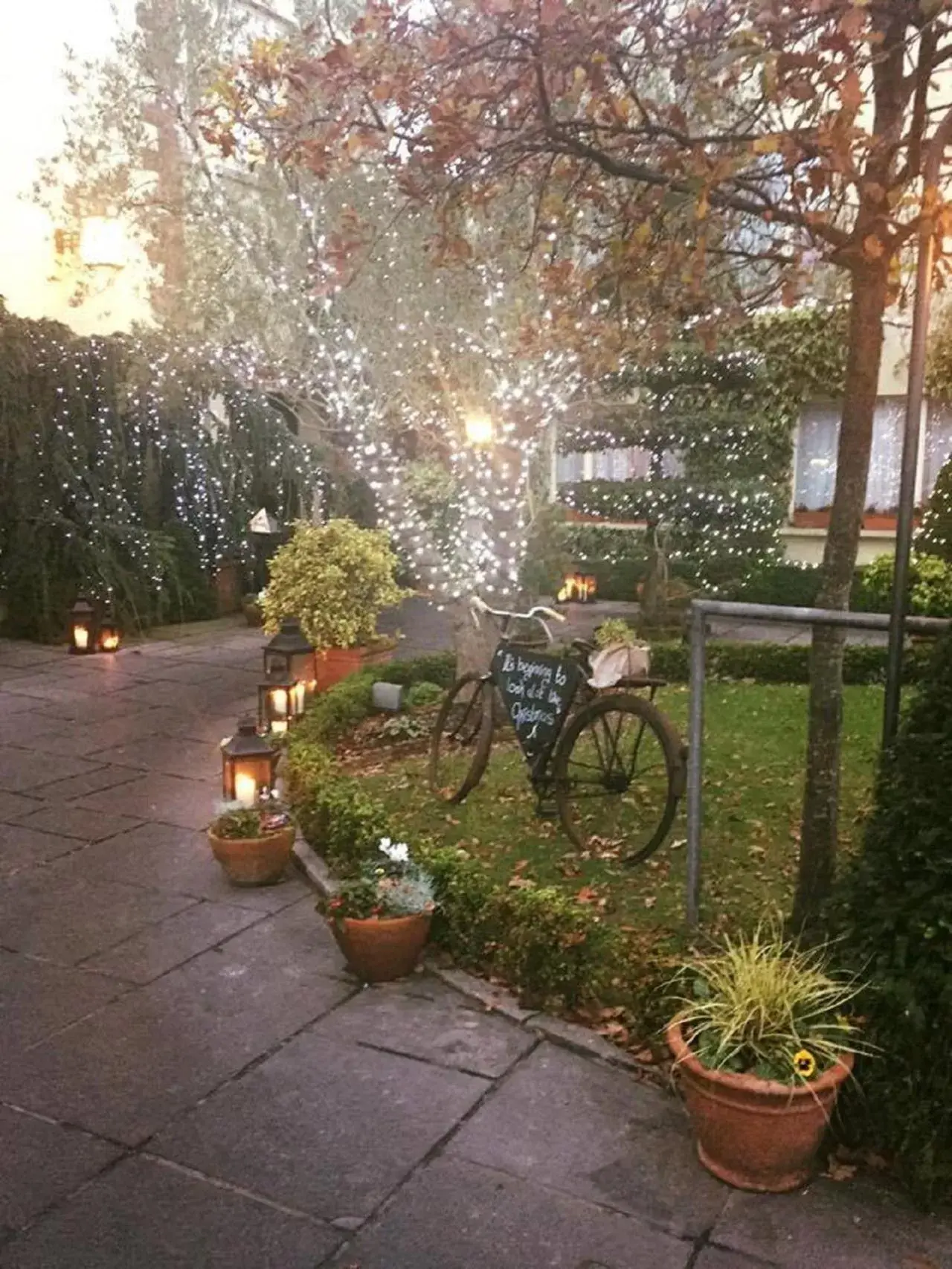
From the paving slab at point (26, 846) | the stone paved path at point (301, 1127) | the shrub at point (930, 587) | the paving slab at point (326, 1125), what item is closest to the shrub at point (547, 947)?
the stone paved path at point (301, 1127)

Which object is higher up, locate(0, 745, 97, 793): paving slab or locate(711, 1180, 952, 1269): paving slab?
locate(0, 745, 97, 793): paving slab

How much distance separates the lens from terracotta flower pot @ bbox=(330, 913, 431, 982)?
425 centimetres

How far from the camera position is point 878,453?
14758 millimetres

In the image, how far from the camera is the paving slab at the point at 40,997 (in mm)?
3977

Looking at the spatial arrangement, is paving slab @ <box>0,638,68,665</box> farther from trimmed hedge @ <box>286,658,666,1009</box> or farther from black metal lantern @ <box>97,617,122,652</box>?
trimmed hedge @ <box>286,658,666,1009</box>

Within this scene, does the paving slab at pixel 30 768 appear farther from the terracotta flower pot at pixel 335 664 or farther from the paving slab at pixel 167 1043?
the paving slab at pixel 167 1043

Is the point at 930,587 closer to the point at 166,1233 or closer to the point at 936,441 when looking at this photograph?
the point at 936,441

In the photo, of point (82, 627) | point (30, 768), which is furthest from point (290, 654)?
point (82, 627)

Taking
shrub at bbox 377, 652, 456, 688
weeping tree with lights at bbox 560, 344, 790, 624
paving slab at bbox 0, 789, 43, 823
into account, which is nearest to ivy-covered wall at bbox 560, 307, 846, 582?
weeping tree with lights at bbox 560, 344, 790, 624

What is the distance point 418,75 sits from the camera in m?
4.45

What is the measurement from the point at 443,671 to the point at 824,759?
17.5ft

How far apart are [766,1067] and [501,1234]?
88cm

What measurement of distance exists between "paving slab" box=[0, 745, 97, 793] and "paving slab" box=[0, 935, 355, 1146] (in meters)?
3.09

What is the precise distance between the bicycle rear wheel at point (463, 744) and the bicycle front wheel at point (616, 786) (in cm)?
51
